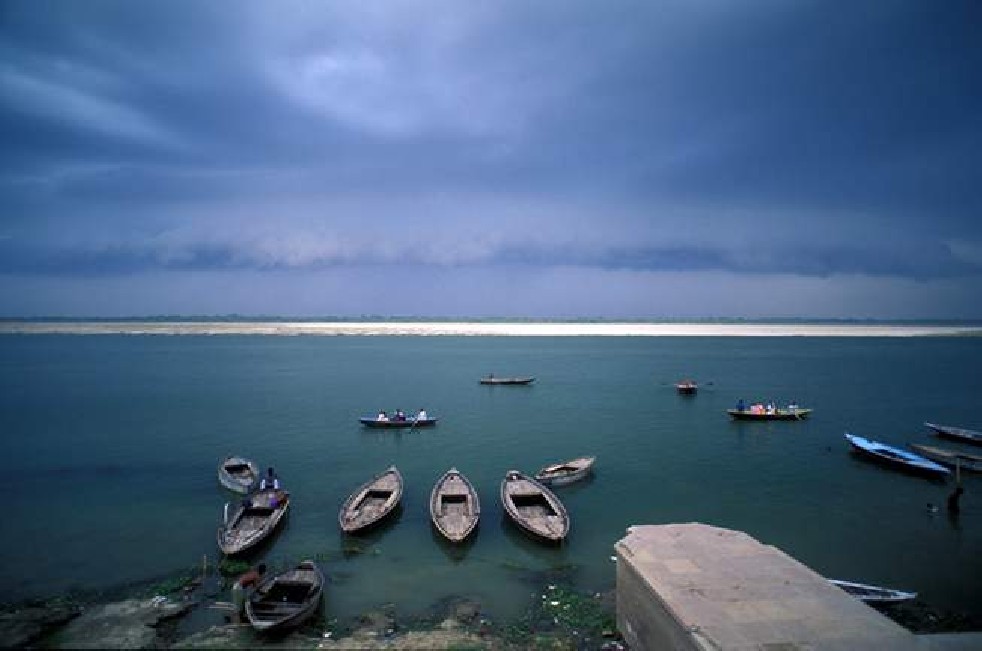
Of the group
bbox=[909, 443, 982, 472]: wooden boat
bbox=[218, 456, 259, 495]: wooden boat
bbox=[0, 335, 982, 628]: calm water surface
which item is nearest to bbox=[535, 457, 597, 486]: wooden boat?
bbox=[0, 335, 982, 628]: calm water surface

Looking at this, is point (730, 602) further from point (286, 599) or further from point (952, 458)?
point (952, 458)

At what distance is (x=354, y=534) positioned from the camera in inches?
861

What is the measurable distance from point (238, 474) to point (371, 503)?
962 cm

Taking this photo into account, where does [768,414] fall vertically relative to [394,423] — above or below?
above

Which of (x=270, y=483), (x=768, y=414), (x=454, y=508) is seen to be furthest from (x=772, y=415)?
(x=270, y=483)

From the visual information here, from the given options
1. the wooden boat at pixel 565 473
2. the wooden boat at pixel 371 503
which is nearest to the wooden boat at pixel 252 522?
the wooden boat at pixel 371 503

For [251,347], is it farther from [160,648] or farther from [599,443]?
[160,648]

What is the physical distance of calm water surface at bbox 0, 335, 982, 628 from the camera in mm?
19375

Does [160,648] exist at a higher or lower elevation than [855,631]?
lower

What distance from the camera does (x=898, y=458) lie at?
103 feet

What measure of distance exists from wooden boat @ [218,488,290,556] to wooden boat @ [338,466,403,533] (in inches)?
101

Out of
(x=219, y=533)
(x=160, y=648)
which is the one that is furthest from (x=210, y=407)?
(x=160, y=648)

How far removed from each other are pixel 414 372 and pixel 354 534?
2235 inches

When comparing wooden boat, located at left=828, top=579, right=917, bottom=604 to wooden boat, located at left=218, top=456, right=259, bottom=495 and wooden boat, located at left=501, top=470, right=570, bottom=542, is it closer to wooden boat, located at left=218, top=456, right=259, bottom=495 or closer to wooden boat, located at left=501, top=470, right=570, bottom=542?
wooden boat, located at left=501, top=470, right=570, bottom=542
